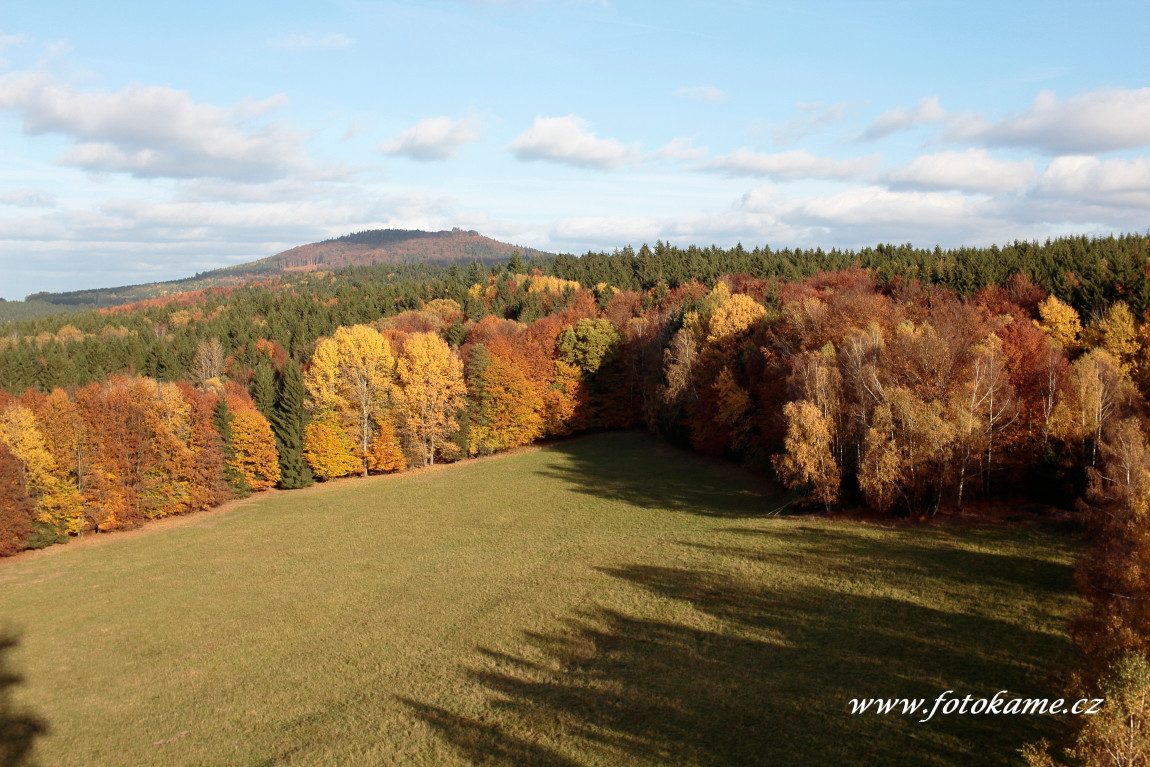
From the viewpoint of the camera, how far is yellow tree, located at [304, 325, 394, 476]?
63281 millimetres

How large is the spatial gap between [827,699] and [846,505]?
22357mm

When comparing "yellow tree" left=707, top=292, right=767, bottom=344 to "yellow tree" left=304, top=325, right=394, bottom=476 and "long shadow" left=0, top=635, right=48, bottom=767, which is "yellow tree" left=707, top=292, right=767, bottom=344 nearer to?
"yellow tree" left=304, top=325, right=394, bottom=476

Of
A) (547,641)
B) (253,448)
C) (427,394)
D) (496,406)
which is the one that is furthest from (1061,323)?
(253,448)

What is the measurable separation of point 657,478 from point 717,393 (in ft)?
30.7

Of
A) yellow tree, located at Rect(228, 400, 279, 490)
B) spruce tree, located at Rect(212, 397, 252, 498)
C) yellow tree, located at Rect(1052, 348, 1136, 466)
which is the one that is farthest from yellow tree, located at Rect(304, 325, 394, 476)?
yellow tree, located at Rect(1052, 348, 1136, 466)

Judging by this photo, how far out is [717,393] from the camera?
56.9m

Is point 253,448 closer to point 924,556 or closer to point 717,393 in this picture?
point 717,393

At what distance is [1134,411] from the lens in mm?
31516

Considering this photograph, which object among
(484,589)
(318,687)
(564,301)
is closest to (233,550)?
(484,589)

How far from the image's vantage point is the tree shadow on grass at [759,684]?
16469 mm

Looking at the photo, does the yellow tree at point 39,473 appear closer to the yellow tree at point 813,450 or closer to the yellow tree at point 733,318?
the yellow tree at point 813,450

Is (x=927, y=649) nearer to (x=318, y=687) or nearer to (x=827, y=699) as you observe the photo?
(x=827, y=699)

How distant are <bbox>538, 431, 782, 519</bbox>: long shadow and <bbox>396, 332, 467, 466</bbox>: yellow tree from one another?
38.0ft

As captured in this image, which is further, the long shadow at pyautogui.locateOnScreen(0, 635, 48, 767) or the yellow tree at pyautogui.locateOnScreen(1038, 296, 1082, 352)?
the yellow tree at pyautogui.locateOnScreen(1038, 296, 1082, 352)
